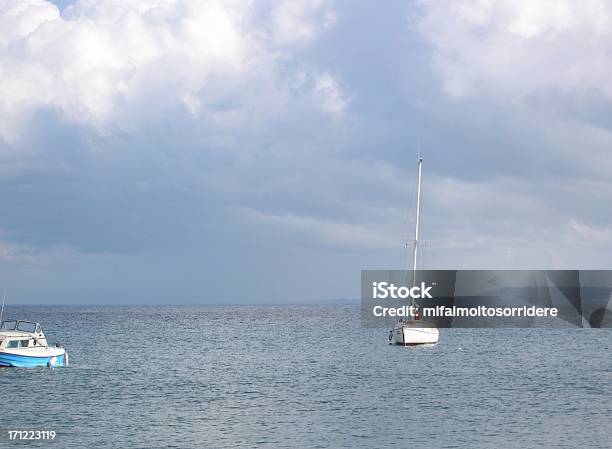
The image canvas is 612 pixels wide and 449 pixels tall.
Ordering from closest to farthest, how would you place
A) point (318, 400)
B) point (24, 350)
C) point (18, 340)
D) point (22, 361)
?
point (318, 400) → point (22, 361) → point (24, 350) → point (18, 340)

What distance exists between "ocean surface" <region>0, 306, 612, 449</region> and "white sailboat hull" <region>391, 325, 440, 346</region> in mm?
1487

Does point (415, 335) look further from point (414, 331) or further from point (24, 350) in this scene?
point (24, 350)

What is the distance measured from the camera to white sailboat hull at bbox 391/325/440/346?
10819cm

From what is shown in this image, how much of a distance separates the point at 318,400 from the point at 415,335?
46.2 meters

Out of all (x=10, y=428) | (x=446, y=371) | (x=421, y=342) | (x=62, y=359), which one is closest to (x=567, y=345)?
(x=421, y=342)

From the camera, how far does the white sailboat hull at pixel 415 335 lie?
108m

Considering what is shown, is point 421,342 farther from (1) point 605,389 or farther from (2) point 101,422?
(2) point 101,422

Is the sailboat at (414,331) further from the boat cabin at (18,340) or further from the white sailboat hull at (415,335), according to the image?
the boat cabin at (18,340)

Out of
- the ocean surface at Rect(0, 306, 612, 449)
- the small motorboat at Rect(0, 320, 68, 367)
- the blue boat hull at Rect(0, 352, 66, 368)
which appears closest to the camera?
the ocean surface at Rect(0, 306, 612, 449)

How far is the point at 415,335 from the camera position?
109 meters

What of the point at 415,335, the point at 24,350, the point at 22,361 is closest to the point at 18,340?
the point at 24,350

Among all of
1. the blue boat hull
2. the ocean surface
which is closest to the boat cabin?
the blue boat hull

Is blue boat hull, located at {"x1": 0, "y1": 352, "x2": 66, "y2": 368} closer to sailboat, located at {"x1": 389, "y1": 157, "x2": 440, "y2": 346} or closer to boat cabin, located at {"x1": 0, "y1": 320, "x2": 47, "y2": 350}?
boat cabin, located at {"x1": 0, "y1": 320, "x2": 47, "y2": 350}

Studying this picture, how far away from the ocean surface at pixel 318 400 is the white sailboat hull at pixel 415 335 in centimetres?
149
